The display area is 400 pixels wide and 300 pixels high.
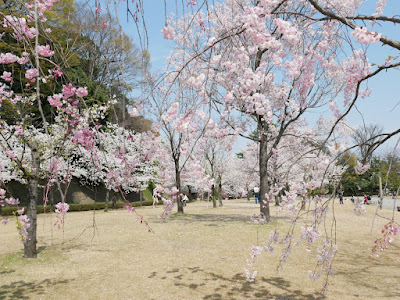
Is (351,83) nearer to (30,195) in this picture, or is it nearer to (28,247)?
(30,195)

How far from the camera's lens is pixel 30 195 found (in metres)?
6.22

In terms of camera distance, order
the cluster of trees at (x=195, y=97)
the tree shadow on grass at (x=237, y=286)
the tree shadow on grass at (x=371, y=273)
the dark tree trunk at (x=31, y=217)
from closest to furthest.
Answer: the cluster of trees at (x=195, y=97), the tree shadow on grass at (x=237, y=286), the tree shadow on grass at (x=371, y=273), the dark tree trunk at (x=31, y=217)

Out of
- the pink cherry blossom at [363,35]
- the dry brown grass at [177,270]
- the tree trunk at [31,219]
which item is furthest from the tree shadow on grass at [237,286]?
the pink cherry blossom at [363,35]

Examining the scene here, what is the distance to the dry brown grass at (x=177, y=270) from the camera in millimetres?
4703

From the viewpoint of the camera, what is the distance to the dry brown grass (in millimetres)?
4703

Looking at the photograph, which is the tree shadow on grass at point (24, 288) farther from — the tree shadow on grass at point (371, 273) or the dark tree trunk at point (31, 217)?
the tree shadow on grass at point (371, 273)

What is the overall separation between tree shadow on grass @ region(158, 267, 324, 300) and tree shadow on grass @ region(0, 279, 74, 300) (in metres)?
1.89

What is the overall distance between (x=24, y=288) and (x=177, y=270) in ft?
7.67

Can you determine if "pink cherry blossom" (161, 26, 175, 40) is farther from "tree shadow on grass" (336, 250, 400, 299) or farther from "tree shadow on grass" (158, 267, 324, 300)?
"tree shadow on grass" (336, 250, 400, 299)

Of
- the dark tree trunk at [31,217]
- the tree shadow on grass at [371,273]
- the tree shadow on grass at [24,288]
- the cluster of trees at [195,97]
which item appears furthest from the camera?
the dark tree trunk at [31,217]

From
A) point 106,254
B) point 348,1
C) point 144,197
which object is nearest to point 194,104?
point 106,254

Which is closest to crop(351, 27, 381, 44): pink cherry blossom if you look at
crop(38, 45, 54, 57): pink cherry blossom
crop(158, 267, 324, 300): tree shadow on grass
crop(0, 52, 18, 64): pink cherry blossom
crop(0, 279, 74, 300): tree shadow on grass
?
crop(38, 45, 54, 57): pink cherry blossom

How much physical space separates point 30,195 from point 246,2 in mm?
8862

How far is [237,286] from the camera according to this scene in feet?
16.0
